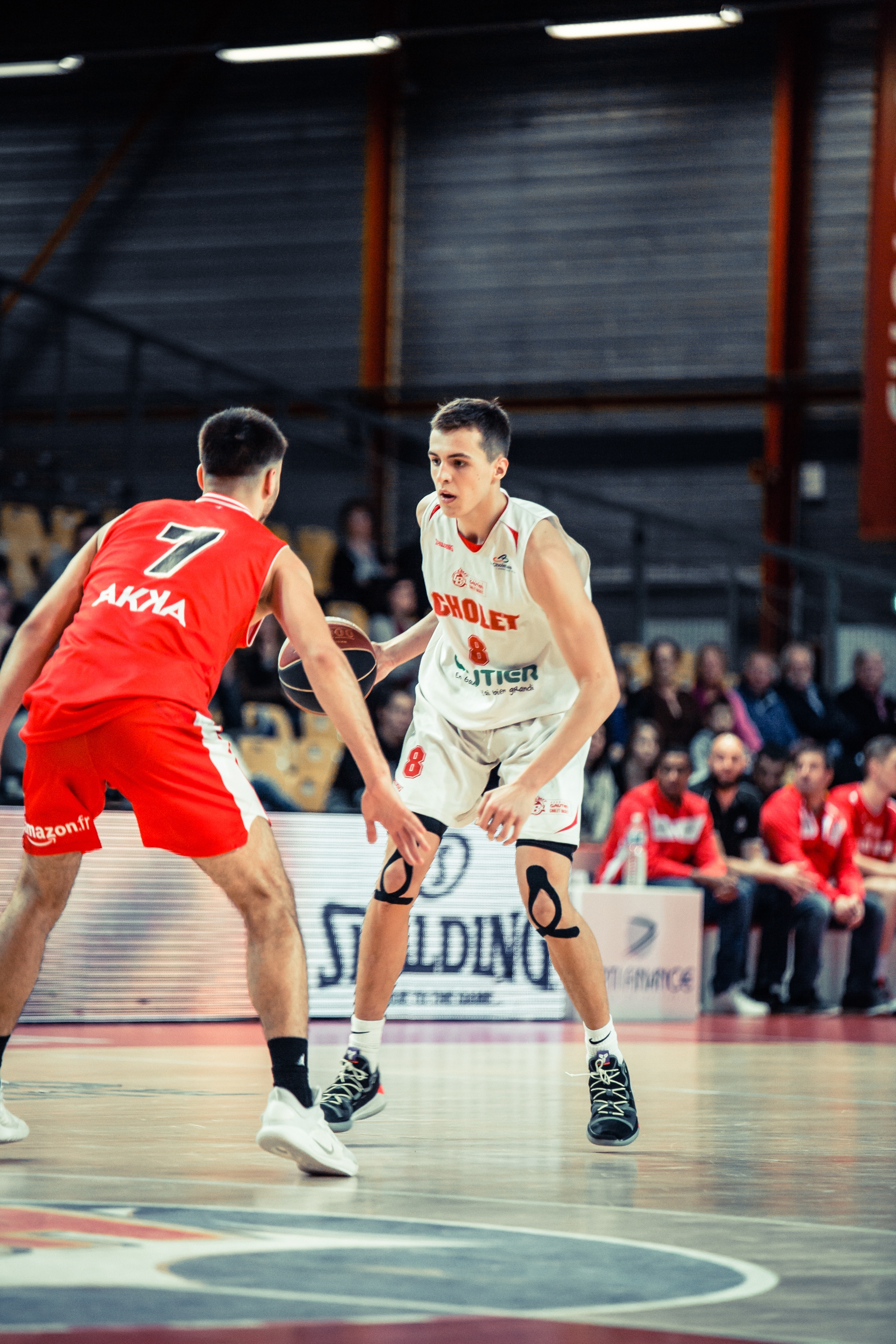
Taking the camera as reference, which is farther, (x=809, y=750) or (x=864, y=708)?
(x=864, y=708)

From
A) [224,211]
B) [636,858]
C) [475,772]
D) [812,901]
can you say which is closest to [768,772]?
[812,901]

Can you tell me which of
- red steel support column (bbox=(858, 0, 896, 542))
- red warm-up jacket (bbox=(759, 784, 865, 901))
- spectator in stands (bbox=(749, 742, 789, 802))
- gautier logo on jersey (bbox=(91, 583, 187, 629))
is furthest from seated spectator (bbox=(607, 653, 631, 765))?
gautier logo on jersey (bbox=(91, 583, 187, 629))

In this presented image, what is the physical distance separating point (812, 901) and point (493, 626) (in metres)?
6.27

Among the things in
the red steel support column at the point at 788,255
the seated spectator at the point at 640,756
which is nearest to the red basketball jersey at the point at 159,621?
the seated spectator at the point at 640,756

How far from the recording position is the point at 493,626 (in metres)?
4.91

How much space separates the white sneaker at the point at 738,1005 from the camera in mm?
10492

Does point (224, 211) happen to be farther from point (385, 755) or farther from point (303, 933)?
point (303, 933)

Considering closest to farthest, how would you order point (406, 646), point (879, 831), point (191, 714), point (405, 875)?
1. point (191, 714)
2. point (405, 875)
3. point (406, 646)
4. point (879, 831)

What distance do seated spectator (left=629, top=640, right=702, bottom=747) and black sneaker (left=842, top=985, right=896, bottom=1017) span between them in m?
2.52

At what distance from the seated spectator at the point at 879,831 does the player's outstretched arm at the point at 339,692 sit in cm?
747

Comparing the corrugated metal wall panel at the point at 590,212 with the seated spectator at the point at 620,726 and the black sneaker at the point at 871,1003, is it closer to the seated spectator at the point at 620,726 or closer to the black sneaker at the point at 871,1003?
the seated spectator at the point at 620,726

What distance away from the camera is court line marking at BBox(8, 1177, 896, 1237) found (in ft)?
11.3

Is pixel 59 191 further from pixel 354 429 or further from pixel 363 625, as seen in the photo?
pixel 363 625

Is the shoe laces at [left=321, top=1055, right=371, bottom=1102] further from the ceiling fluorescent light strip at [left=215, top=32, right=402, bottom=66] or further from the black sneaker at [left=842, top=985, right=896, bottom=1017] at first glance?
the ceiling fluorescent light strip at [left=215, top=32, right=402, bottom=66]
